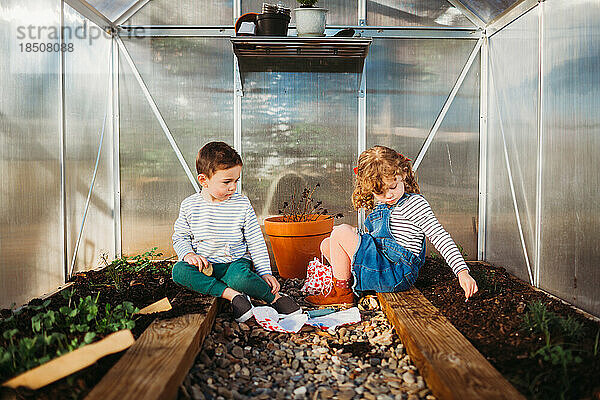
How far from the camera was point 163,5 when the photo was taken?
17.0ft

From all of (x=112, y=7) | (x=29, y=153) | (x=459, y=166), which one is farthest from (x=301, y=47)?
(x=29, y=153)

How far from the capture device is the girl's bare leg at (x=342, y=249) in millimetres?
3703

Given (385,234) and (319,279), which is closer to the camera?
(385,234)

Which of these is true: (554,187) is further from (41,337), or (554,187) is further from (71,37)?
(71,37)

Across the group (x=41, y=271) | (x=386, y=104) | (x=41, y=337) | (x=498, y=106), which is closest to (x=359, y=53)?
(x=386, y=104)

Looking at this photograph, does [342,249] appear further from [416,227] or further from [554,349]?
[554,349]

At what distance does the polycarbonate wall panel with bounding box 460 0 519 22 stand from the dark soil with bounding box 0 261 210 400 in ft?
11.3

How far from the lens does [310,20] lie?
185 inches

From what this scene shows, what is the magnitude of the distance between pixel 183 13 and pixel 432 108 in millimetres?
2574

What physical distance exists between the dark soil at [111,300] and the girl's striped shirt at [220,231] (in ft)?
1.08

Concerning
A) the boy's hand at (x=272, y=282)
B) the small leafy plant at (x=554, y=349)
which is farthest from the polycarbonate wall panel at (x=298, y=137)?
the small leafy plant at (x=554, y=349)

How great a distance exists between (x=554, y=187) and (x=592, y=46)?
3.11 ft

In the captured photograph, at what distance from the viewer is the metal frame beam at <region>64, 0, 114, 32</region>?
433 centimetres

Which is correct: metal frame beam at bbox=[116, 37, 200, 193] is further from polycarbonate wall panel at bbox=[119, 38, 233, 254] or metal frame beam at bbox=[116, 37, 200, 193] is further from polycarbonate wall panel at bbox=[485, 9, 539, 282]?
polycarbonate wall panel at bbox=[485, 9, 539, 282]
